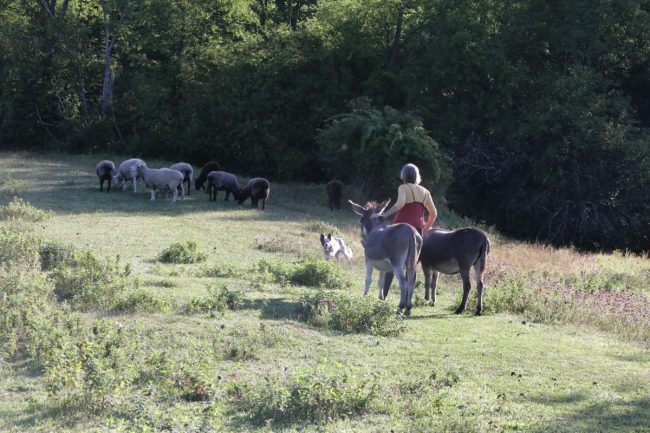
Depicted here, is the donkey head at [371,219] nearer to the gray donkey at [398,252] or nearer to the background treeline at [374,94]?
the gray donkey at [398,252]

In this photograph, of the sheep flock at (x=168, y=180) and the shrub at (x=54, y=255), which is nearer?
the shrub at (x=54, y=255)

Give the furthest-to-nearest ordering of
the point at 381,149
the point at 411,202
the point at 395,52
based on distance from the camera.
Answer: the point at 395,52 < the point at 381,149 < the point at 411,202

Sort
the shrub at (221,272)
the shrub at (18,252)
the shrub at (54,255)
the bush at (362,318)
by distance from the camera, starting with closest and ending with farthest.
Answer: the bush at (362,318) < the shrub at (18,252) < the shrub at (54,255) < the shrub at (221,272)

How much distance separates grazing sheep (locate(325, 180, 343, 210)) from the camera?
3102cm

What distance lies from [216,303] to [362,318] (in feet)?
7.03

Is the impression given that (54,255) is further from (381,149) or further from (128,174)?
(381,149)

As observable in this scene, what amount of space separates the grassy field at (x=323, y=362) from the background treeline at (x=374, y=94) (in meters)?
14.7

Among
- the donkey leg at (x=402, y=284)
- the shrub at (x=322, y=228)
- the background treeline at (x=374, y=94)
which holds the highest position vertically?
the background treeline at (x=374, y=94)

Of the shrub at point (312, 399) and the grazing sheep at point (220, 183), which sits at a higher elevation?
the grazing sheep at point (220, 183)

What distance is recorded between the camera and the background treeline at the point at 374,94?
33000 millimetres

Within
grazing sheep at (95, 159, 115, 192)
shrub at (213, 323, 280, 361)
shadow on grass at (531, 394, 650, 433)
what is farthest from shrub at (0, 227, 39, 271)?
grazing sheep at (95, 159, 115, 192)

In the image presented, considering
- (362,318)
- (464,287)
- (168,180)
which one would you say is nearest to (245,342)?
(362,318)

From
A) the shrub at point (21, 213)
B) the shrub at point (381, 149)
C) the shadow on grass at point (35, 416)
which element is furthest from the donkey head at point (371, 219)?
the shrub at point (381, 149)

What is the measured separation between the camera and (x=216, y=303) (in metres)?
12.4
